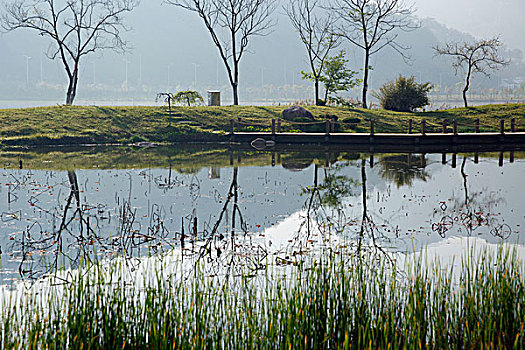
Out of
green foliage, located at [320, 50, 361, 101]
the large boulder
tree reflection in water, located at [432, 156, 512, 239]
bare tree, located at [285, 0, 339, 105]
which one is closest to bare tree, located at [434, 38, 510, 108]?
green foliage, located at [320, 50, 361, 101]

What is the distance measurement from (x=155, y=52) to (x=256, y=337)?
177 meters

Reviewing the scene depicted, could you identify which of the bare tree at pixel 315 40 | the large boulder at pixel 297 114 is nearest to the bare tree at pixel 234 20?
the bare tree at pixel 315 40

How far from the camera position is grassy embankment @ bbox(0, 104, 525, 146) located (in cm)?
2936

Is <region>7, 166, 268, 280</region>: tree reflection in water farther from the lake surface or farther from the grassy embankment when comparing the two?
the grassy embankment

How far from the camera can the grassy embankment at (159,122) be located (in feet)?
96.3

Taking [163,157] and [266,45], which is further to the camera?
[266,45]

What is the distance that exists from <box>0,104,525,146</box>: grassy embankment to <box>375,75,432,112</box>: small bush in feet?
4.42

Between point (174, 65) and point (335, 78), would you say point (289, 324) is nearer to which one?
point (335, 78)

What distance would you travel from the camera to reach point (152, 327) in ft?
15.6

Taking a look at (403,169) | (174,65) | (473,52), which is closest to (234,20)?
(473,52)

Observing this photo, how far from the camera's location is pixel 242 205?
12.7 metres

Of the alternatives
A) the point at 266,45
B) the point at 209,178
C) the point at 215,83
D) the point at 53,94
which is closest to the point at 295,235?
the point at 209,178

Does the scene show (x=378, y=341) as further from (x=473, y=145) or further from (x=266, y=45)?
(x=266, y=45)

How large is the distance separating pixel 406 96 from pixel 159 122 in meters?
17.3
